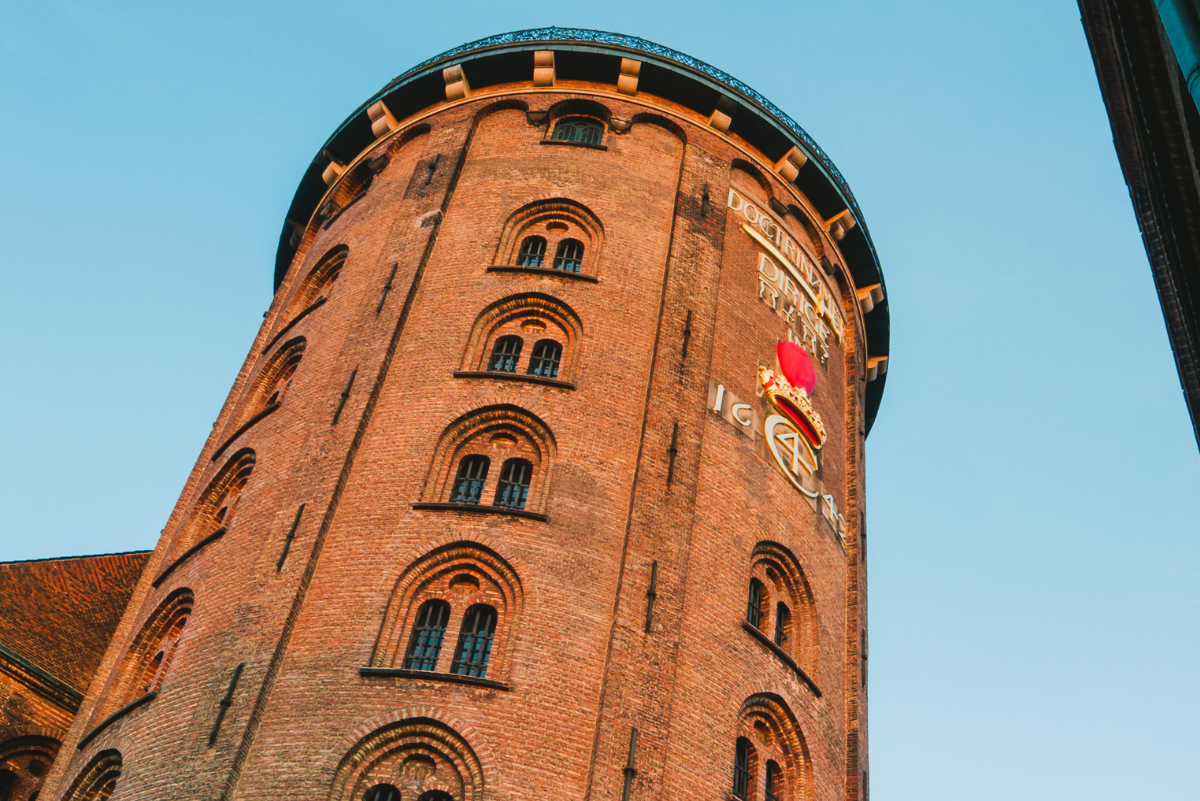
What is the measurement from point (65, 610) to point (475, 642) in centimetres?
1133

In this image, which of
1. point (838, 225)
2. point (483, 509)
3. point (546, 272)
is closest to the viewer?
point (483, 509)

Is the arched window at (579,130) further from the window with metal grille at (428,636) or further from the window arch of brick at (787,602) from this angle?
the window with metal grille at (428,636)

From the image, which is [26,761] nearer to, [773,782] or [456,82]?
[773,782]

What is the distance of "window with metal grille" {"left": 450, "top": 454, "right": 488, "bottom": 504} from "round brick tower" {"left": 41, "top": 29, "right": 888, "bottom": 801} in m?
0.06

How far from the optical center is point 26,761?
77.0 ft

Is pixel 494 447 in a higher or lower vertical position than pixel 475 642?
higher

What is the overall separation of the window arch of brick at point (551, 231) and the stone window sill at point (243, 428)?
16.9 feet

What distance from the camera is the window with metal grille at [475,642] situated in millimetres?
19109

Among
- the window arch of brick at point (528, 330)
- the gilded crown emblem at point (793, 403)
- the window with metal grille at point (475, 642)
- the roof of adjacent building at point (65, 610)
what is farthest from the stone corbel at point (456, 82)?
the window with metal grille at point (475, 642)

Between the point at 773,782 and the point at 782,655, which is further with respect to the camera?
the point at 782,655

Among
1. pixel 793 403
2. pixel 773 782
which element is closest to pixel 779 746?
pixel 773 782

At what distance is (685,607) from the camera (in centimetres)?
2048

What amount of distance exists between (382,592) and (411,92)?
52.1 feet

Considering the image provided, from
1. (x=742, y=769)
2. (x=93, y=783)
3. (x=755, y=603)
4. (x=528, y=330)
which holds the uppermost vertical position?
(x=528, y=330)
